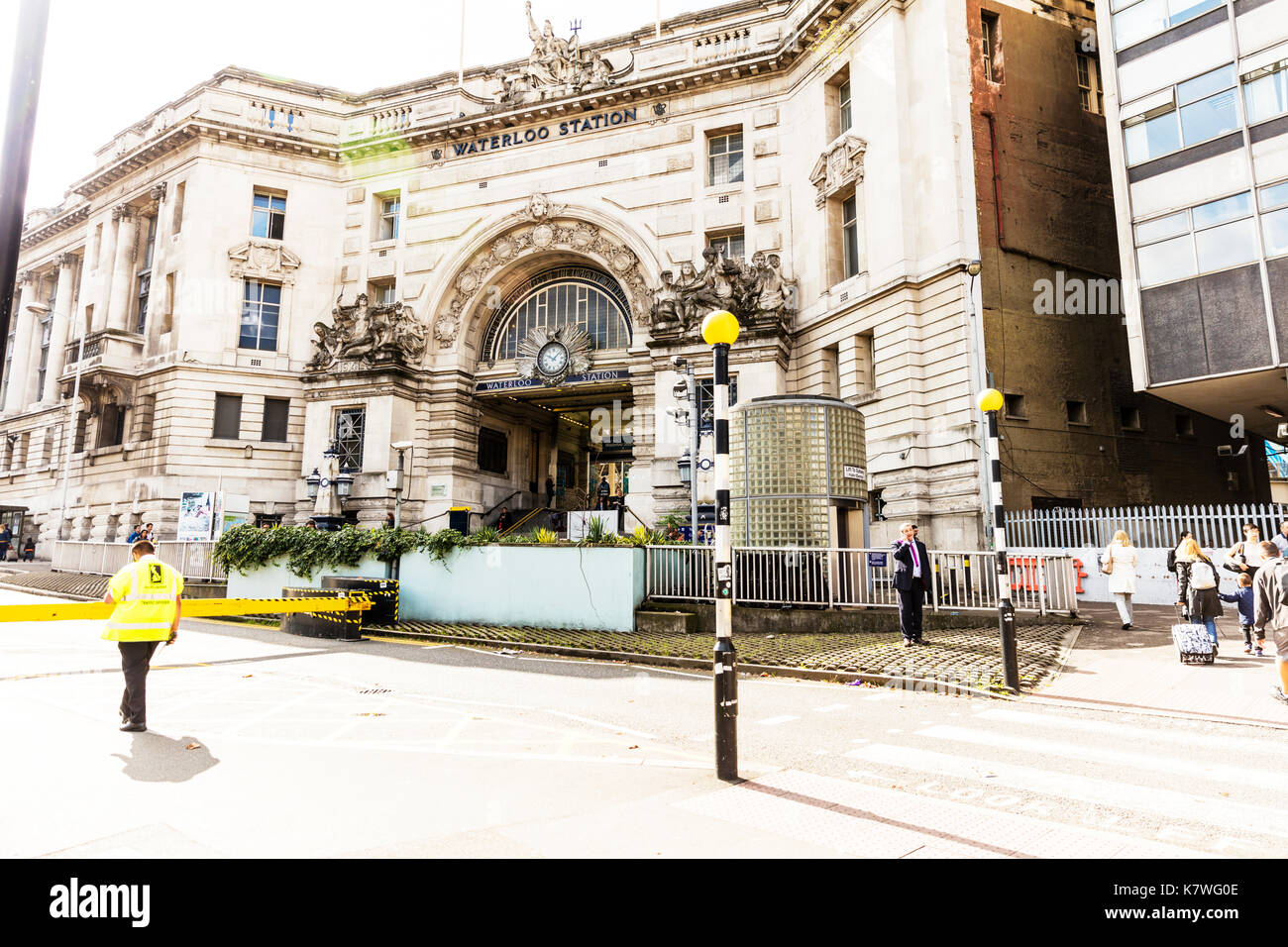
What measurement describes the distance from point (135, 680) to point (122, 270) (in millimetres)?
41754

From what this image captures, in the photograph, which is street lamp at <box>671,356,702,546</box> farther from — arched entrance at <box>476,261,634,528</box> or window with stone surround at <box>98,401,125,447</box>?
window with stone surround at <box>98,401,125,447</box>

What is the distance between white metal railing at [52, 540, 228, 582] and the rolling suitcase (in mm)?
22155

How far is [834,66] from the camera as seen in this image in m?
27.5

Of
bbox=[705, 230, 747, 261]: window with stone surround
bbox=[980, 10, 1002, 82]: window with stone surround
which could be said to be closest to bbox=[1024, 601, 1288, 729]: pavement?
bbox=[980, 10, 1002, 82]: window with stone surround

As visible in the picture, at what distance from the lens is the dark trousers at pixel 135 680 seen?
23.2 feet

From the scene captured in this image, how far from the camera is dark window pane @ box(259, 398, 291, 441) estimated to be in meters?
35.6

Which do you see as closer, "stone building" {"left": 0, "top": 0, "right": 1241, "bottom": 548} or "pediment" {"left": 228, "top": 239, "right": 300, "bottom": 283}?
"stone building" {"left": 0, "top": 0, "right": 1241, "bottom": 548}

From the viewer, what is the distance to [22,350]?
4916cm

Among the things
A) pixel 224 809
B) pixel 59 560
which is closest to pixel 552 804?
pixel 224 809

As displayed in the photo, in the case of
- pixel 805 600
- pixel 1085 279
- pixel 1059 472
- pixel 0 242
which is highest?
pixel 1085 279

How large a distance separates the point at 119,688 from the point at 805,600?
1181 centimetres

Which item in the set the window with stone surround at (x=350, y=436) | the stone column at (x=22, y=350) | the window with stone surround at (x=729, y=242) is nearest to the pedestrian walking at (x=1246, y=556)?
the window with stone surround at (x=729, y=242)

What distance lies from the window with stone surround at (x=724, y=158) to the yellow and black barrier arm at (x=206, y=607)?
24027mm

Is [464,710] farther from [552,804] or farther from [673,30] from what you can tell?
[673,30]
